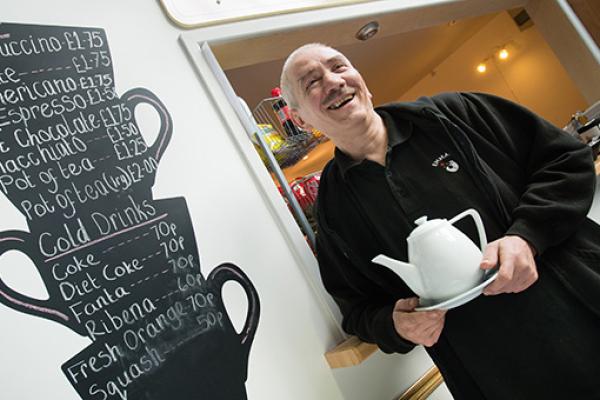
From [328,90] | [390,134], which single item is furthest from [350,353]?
[328,90]

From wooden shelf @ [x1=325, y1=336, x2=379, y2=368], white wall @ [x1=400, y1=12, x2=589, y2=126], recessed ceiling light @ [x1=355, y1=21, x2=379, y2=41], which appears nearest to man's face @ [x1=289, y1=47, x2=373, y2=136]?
wooden shelf @ [x1=325, y1=336, x2=379, y2=368]

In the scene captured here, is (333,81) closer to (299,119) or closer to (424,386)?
(299,119)

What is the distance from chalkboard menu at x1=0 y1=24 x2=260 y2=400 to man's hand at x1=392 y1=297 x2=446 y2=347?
36 centimetres

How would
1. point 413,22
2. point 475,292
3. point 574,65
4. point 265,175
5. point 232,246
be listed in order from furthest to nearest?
1. point 574,65
2. point 413,22
3. point 265,175
4. point 232,246
5. point 475,292

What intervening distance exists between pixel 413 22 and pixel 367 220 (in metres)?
1.39

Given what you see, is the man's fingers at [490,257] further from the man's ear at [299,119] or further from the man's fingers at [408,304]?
the man's ear at [299,119]

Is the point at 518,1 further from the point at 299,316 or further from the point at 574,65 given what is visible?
the point at 299,316

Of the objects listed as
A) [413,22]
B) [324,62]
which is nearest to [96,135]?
[324,62]

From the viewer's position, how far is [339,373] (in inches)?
38.6

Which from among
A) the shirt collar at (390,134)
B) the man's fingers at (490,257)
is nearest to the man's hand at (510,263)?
the man's fingers at (490,257)

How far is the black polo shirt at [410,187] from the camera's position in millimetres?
849

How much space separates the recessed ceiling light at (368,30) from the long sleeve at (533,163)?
89 cm

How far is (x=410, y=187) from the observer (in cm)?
89

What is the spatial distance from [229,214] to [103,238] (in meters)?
0.31
